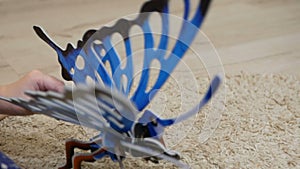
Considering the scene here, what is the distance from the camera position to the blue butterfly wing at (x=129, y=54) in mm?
604

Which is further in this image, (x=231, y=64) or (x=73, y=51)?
(x=231, y=64)

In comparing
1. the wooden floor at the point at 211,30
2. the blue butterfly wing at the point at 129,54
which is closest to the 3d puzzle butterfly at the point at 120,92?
the blue butterfly wing at the point at 129,54

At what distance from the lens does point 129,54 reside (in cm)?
71

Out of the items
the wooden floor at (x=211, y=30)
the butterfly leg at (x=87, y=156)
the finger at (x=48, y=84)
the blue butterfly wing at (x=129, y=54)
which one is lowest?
the wooden floor at (x=211, y=30)

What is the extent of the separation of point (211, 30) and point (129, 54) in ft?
2.67

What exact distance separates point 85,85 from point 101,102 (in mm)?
27

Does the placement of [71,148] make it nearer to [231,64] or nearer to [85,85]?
[85,85]

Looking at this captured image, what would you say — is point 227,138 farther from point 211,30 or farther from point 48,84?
point 211,30

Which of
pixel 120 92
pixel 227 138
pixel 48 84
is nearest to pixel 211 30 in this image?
pixel 227 138

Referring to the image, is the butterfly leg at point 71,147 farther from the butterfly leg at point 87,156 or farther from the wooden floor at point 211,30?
the wooden floor at point 211,30

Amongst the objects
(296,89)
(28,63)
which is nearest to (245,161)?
(296,89)

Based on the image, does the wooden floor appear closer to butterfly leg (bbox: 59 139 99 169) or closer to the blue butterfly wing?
butterfly leg (bbox: 59 139 99 169)

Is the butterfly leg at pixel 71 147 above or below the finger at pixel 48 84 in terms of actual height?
below

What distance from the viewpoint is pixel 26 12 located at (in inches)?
62.3
